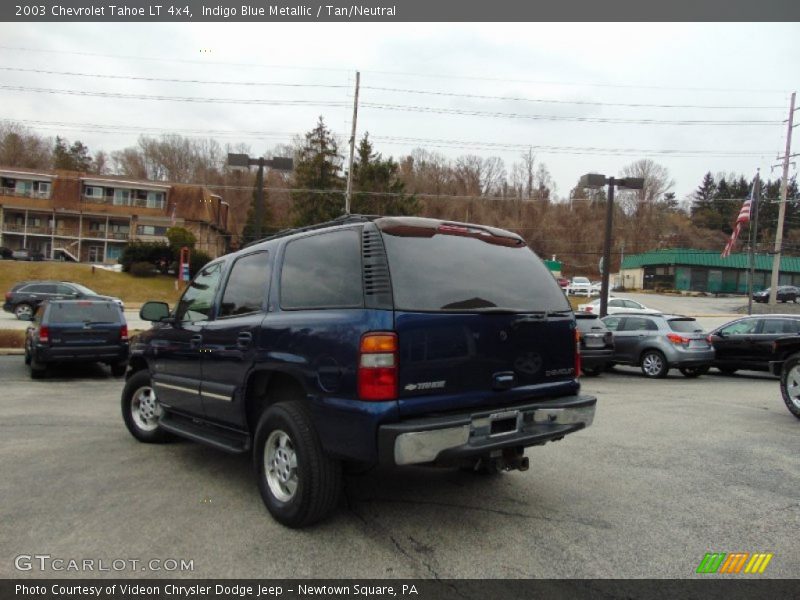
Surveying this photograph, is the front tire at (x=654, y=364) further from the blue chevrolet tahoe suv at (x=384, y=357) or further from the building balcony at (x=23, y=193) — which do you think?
the building balcony at (x=23, y=193)

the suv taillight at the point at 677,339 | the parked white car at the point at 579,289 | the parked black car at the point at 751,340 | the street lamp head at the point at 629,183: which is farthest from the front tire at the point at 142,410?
the parked white car at the point at 579,289

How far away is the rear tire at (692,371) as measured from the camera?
14.3 meters

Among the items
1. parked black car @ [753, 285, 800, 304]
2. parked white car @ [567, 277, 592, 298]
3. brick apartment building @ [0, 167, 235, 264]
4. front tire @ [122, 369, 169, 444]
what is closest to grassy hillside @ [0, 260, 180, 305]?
brick apartment building @ [0, 167, 235, 264]

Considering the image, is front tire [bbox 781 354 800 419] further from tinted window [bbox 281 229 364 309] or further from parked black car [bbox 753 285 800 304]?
parked black car [bbox 753 285 800 304]

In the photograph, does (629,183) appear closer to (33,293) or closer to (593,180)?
(593,180)

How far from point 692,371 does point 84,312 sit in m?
13.6

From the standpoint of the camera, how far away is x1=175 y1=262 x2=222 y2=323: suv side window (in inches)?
210

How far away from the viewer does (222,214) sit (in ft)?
244

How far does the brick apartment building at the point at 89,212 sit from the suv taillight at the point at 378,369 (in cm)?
6489

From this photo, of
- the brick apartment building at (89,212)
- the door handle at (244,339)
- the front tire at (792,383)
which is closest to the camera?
the door handle at (244,339)

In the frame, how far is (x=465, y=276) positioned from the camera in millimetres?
4027
